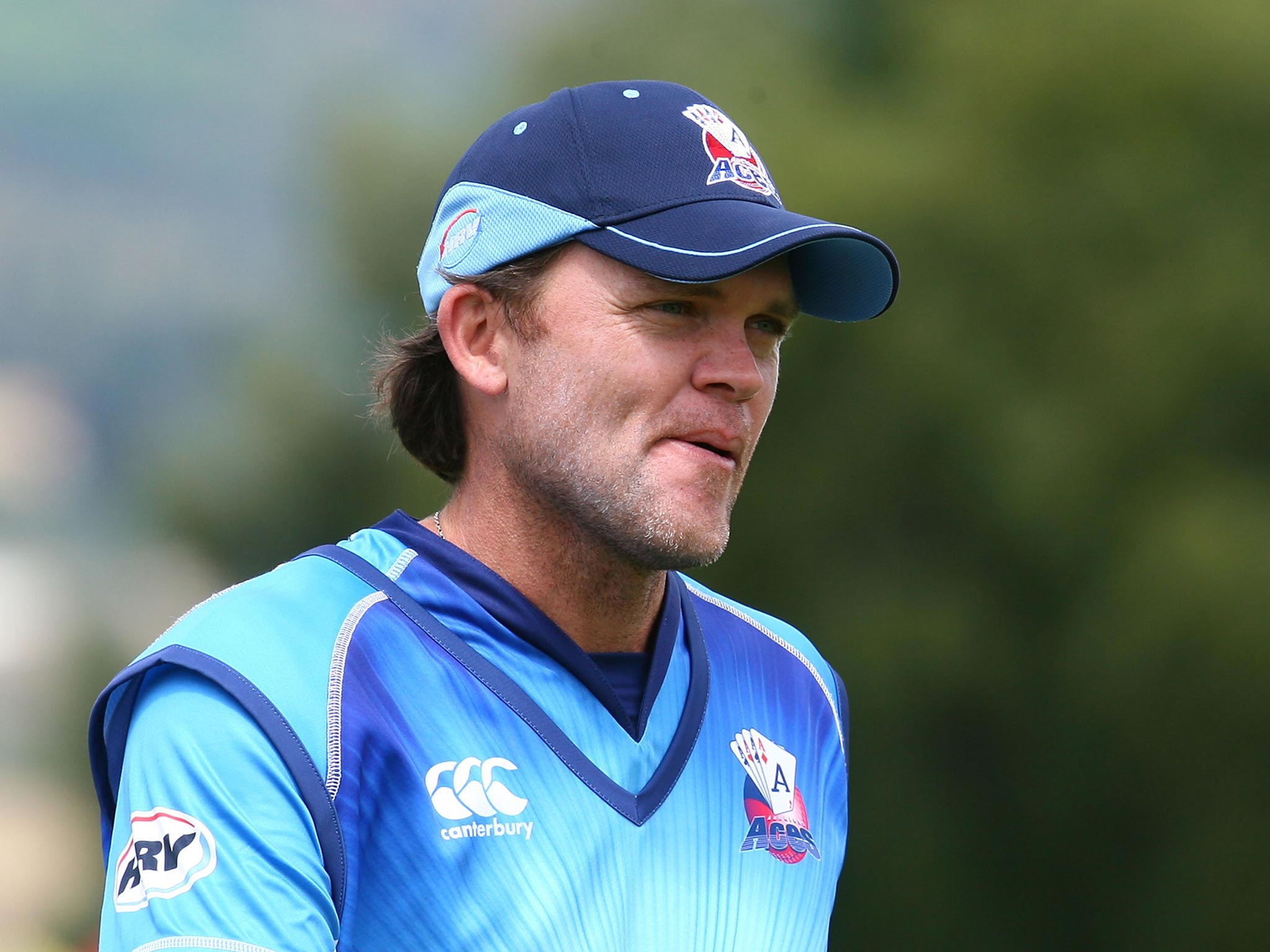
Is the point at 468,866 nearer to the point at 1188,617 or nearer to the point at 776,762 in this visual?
the point at 776,762

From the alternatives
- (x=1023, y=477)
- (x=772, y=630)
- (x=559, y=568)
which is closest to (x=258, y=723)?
(x=559, y=568)

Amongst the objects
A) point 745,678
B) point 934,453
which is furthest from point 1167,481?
point 745,678

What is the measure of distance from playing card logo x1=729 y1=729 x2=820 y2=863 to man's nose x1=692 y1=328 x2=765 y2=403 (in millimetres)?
378

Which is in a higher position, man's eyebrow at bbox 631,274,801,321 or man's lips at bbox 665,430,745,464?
man's eyebrow at bbox 631,274,801,321

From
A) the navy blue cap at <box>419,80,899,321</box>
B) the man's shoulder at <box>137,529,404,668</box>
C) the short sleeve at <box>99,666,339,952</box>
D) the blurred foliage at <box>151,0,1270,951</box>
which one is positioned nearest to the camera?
the short sleeve at <box>99,666,339,952</box>

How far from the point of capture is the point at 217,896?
3.31ft

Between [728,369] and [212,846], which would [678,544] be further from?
[212,846]

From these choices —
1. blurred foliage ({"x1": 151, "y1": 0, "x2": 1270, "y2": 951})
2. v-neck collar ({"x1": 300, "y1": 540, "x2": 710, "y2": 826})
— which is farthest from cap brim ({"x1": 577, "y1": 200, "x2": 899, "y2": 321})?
blurred foliage ({"x1": 151, "y1": 0, "x2": 1270, "y2": 951})

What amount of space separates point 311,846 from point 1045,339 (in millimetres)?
2964

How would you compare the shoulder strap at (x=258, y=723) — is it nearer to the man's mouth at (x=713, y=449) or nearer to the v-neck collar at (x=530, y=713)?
the v-neck collar at (x=530, y=713)

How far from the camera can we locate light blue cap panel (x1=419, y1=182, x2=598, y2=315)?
1.28m

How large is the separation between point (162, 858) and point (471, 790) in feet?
0.85

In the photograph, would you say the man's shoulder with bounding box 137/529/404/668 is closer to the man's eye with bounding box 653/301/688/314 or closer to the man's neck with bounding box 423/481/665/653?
the man's neck with bounding box 423/481/665/653

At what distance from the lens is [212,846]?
3.35ft
